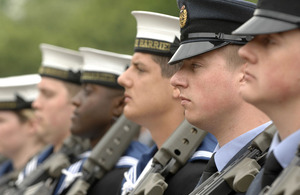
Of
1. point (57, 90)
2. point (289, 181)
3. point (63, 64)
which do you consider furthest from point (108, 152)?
point (289, 181)

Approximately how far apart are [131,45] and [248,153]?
62.0 ft

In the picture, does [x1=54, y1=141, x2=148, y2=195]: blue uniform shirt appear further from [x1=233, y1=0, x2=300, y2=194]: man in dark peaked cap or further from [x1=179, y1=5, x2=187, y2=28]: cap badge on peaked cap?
[x1=233, y1=0, x2=300, y2=194]: man in dark peaked cap

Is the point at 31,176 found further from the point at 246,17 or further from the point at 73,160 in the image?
the point at 246,17

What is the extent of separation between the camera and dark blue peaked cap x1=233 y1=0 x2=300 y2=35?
3729mm

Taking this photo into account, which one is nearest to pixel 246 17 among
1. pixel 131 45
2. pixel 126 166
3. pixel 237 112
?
pixel 237 112

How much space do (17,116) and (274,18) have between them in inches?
339

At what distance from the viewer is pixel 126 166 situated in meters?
7.95

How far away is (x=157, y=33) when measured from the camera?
22.0 feet

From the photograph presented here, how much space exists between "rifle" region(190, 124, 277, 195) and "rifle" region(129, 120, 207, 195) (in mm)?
1131

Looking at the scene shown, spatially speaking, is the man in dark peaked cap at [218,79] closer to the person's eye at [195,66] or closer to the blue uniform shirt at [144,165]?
the person's eye at [195,66]

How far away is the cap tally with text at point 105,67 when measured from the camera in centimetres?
847

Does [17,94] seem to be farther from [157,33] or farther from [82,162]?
[157,33]

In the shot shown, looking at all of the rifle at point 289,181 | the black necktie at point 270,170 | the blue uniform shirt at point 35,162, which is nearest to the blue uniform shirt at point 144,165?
the black necktie at point 270,170

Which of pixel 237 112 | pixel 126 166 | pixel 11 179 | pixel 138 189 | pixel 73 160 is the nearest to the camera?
pixel 237 112
